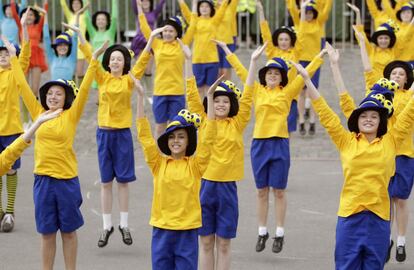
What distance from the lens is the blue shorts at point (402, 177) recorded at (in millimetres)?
11906

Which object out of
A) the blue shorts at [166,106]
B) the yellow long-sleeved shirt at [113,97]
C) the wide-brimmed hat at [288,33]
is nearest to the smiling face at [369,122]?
the yellow long-sleeved shirt at [113,97]

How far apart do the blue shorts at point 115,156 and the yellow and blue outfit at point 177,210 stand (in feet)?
9.87

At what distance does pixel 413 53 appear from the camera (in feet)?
58.1

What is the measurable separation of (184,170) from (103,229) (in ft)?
10.5

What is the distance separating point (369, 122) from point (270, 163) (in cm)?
301

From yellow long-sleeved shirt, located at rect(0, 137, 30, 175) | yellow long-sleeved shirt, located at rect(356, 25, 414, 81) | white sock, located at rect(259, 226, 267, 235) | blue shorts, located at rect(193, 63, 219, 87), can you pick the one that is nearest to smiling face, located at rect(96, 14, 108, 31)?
blue shorts, located at rect(193, 63, 219, 87)

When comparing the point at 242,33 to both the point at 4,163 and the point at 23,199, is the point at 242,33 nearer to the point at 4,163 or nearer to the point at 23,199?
the point at 23,199

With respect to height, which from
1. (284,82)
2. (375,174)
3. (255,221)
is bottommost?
(255,221)

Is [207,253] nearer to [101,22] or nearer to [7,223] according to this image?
[7,223]

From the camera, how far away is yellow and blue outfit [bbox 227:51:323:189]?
12484 mm

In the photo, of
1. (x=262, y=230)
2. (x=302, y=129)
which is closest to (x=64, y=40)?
(x=302, y=129)

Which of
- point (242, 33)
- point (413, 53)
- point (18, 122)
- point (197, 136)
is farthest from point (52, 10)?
point (197, 136)

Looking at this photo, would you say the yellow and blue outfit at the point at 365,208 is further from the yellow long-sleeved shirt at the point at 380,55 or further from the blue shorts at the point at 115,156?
the yellow long-sleeved shirt at the point at 380,55

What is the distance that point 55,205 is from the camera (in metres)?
10.8
